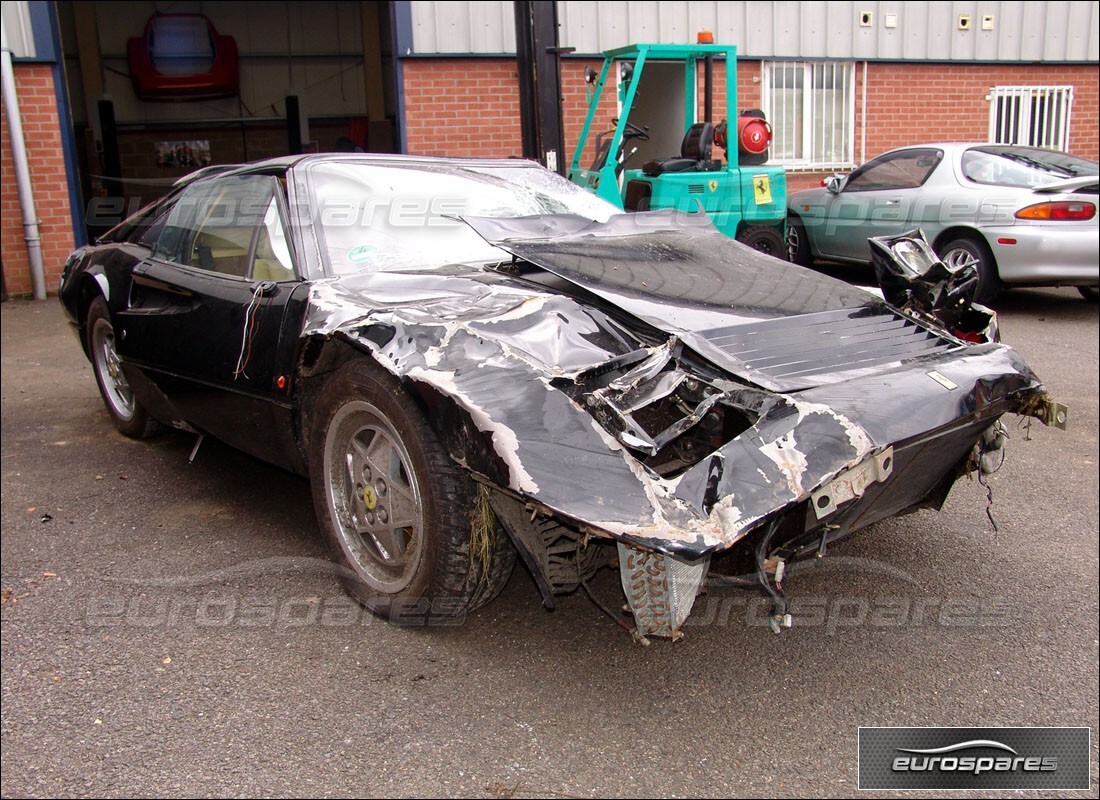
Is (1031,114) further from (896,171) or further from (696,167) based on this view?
(696,167)

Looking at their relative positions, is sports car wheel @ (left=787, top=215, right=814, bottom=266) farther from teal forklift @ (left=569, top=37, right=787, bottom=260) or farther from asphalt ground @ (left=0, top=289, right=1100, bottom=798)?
asphalt ground @ (left=0, top=289, right=1100, bottom=798)

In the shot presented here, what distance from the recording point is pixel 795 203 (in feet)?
33.5

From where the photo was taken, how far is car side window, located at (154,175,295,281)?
363cm

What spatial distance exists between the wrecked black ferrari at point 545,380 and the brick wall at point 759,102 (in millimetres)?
7801

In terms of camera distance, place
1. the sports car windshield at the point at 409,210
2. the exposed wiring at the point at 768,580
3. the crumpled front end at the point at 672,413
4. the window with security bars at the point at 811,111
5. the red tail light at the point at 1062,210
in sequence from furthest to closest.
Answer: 1. the window with security bars at the point at 811,111
2. the red tail light at the point at 1062,210
3. the sports car windshield at the point at 409,210
4. the exposed wiring at the point at 768,580
5. the crumpled front end at the point at 672,413

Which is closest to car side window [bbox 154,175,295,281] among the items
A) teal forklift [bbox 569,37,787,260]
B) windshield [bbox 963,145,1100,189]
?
teal forklift [bbox 569,37,787,260]

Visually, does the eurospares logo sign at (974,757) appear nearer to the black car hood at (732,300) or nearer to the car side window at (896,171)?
the black car hood at (732,300)

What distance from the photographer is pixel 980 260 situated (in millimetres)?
7898

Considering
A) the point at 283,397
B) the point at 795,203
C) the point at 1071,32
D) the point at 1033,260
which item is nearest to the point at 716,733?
the point at 283,397

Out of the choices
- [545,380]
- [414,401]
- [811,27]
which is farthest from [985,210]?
[414,401]

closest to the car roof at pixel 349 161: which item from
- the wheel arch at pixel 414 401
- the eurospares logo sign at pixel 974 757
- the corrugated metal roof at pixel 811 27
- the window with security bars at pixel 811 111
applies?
the wheel arch at pixel 414 401

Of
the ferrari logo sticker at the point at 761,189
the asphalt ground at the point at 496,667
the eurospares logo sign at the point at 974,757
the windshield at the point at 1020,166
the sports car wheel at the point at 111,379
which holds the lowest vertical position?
the eurospares logo sign at the point at 974,757

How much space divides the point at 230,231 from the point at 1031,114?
14080 mm

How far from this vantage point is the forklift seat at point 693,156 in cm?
870
